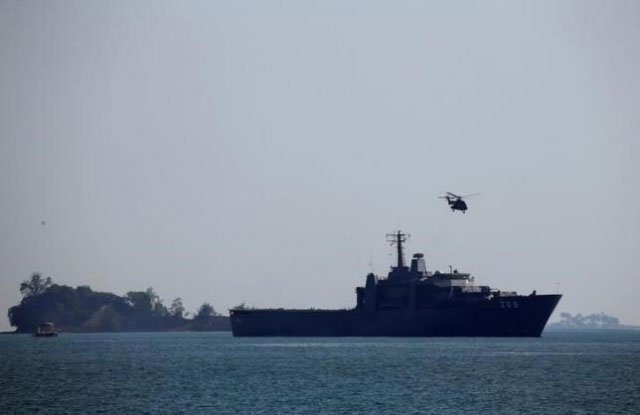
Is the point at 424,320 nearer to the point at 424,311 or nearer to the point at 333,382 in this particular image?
the point at 424,311

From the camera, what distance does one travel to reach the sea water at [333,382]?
54.0 meters

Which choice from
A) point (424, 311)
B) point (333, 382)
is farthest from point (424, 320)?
point (333, 382)

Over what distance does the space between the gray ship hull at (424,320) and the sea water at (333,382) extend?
10.8m

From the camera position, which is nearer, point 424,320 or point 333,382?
point 333,382

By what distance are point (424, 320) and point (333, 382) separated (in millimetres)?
54336

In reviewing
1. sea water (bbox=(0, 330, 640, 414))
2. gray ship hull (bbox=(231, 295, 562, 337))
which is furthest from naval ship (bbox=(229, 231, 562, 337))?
sea water (bbox=(0, 330, 640, 414))

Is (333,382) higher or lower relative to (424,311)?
lower

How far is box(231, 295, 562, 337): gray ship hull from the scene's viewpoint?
4515 inches

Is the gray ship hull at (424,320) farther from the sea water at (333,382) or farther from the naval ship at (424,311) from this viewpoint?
the sea water at (333,382)

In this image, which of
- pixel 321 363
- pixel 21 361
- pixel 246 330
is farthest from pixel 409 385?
pixel 246 330

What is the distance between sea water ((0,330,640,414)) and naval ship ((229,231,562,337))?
11.2 m

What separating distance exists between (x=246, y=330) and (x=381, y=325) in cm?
2171

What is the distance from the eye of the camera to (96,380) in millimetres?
71000

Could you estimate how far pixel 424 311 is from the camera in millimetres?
119562
